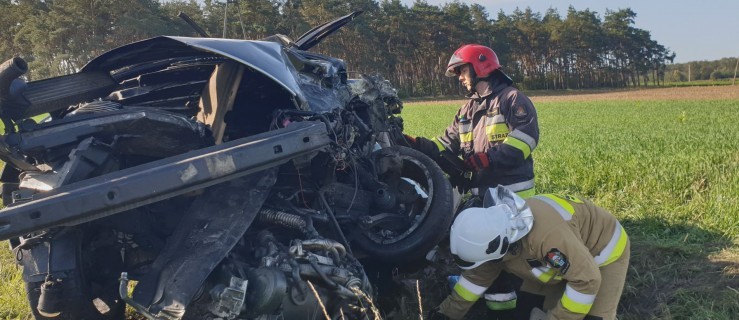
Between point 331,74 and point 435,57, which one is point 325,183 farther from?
point 435,57

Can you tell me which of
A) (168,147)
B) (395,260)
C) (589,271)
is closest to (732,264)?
(589,271)

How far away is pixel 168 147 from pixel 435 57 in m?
58.7

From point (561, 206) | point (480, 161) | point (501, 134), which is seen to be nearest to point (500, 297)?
point (561, 206)

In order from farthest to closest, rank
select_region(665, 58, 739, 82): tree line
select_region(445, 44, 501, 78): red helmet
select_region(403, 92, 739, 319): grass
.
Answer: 1. select_region(665, 58, 739, 82): tree line
2. select_region(445, 44, 501, 78): red helmet
3. select_region(403, 92, 739, 319): grass

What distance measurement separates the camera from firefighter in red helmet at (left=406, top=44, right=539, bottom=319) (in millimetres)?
4453

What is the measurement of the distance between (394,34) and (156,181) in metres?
55.1

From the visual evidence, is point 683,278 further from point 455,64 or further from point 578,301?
point 455,64

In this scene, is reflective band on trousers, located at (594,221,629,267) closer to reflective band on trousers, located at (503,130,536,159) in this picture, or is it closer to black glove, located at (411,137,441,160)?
reflective band on trousers, located at (503,130,536,159)

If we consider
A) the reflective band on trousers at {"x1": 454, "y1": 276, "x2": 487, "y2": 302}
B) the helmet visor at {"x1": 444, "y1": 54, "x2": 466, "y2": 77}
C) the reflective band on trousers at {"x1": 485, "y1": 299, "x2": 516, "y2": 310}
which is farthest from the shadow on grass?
the helmet visor at {"x1": 444, "y1": 54, "x2": 466, "y2": 77}

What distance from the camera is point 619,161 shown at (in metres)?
7.16

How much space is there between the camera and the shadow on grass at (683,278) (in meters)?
3.51

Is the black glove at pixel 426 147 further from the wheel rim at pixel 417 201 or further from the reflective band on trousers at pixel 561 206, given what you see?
the reflective band on trousers at pixel 561 206

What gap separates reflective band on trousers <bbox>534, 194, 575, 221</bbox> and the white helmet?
0.23 metres

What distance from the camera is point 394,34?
56156 mm
